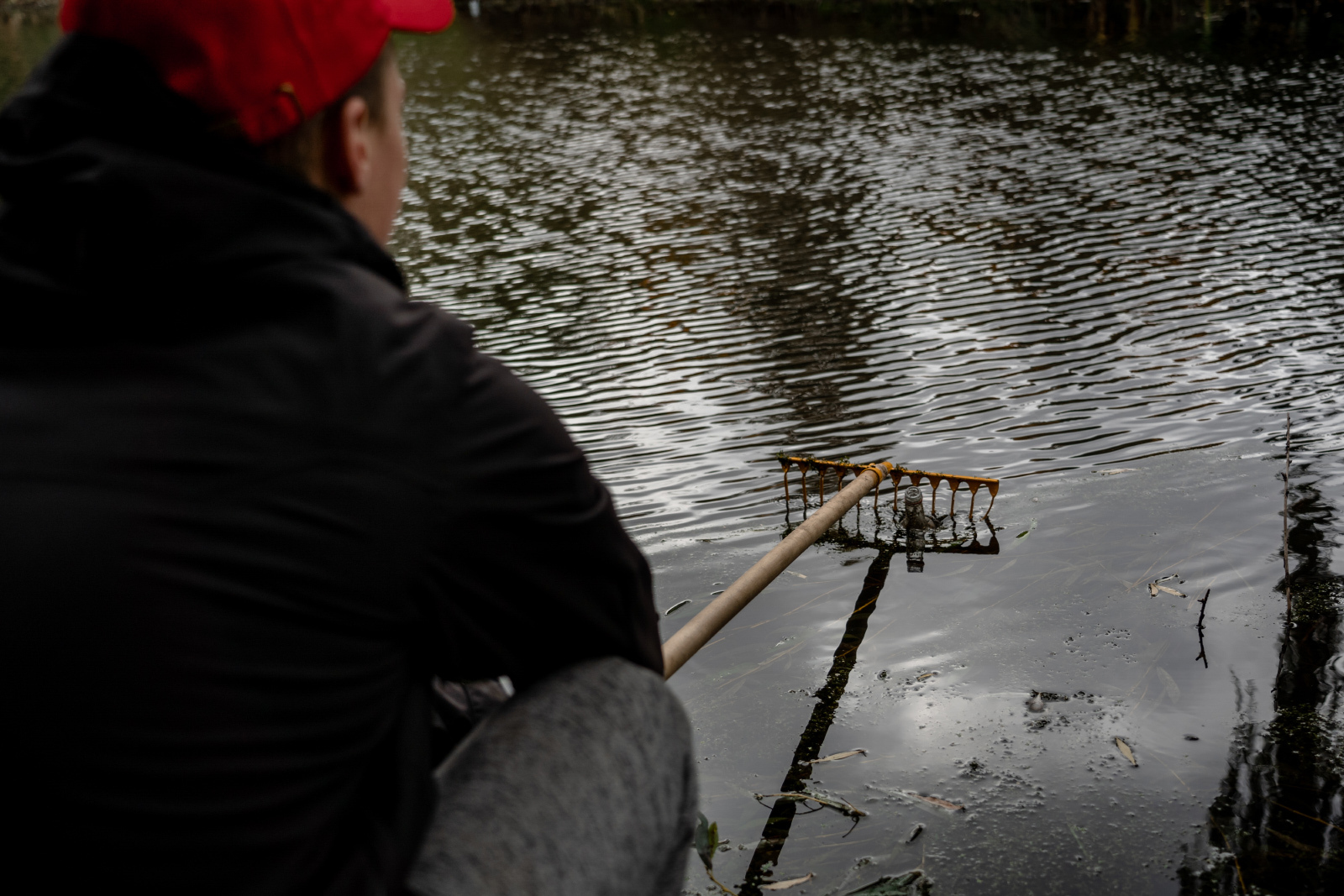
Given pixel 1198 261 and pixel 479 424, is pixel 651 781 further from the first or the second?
pixel 1198 261

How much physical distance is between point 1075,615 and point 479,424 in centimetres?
328

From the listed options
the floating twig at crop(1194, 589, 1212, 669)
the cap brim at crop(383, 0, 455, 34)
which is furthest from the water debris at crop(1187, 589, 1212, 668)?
the cap brim at crop(383, 0, 455, 34)

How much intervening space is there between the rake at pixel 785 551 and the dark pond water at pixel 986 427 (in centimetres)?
31

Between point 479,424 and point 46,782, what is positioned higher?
point 479,424

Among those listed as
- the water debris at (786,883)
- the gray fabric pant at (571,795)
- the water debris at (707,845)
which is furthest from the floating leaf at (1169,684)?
the gray fabric pant at (571,795)

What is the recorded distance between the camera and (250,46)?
4.17 ft

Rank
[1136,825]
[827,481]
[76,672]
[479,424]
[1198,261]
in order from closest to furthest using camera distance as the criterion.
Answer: [76,672], [479,424], [1136,825], [827,481], [1198,261]

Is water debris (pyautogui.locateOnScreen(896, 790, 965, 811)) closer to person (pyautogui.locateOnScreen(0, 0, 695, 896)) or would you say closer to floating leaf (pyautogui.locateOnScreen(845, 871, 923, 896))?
floating leaf (pyautogui.locateOnScreen(845, 871, 923, 896))

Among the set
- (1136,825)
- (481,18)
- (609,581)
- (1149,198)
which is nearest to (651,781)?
(609,581)

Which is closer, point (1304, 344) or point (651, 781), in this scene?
point (651, 781)

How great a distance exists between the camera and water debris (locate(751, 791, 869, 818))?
10.0ft

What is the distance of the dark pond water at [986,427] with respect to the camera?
3.05m

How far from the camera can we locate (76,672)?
3.46ft

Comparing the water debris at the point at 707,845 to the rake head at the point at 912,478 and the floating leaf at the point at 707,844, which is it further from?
the rake head at the point at 912,478
